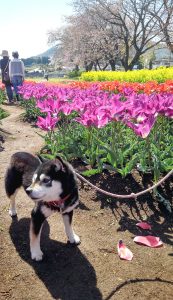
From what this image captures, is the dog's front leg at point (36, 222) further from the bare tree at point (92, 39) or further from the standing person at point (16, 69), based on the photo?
the bare tree at point (92, 39)

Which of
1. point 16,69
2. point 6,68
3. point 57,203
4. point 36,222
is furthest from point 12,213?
point 6,68

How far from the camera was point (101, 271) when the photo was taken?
3.31m

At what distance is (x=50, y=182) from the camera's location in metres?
3.05

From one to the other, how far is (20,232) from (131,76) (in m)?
11.7

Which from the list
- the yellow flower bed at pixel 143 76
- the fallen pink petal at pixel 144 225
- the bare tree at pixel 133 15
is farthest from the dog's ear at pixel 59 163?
the bare tree at pixel 133 15

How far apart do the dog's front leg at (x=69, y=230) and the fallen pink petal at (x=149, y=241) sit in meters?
0.64

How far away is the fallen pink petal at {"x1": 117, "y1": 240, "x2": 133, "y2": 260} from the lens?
3.49 meters

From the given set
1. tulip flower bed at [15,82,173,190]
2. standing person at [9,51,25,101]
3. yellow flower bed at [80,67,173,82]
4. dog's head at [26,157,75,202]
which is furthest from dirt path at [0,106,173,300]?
standing person at [9,51,25,101]

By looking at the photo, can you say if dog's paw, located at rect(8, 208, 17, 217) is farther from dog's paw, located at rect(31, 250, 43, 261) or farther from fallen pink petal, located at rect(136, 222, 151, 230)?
fallen pink petal, located at rect(136, 222, 151, 230)

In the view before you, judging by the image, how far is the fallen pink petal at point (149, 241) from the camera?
12.1ft

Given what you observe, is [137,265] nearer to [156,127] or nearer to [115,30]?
[156,127]

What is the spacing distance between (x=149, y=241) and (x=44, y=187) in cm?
142

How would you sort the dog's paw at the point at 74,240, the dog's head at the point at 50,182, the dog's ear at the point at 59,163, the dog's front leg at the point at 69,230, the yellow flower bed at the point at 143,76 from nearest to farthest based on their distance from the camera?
the dog's head at the point at 50,182 → the dog's ear at the point at 59,163 → the dog's front leg at the point at 69,230 → the dog's paw at the point at 74,240 → the yellow flower bed at the point at 143,76

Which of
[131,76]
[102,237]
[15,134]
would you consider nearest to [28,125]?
[15,134]
